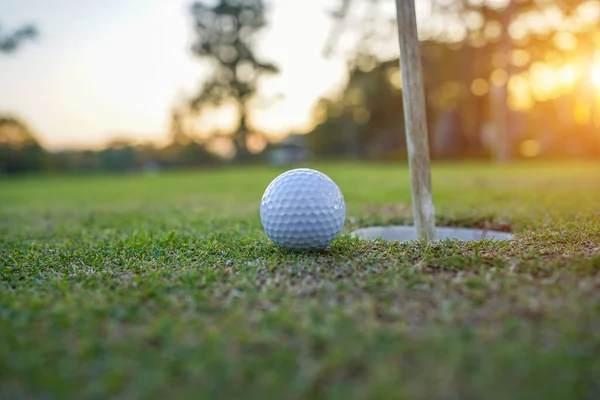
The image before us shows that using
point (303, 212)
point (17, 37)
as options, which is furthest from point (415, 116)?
point (17, 37)

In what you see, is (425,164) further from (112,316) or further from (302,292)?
(112,316)

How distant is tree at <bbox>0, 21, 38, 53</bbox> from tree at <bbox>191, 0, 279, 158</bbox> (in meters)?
15.9

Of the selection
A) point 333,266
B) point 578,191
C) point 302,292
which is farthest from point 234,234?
point 578,191

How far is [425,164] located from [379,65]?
78.9ft

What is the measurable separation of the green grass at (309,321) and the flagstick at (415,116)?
19.8 inches

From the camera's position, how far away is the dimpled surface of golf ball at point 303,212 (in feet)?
9.95

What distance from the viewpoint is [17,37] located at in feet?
52.4

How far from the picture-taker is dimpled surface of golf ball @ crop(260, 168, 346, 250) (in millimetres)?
3031

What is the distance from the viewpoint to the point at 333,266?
2727mm

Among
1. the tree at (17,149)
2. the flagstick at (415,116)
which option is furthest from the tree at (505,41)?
the tree at (17,149)

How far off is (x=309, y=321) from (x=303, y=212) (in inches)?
46.9

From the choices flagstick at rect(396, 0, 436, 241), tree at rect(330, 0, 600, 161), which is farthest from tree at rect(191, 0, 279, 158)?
flagstick at rect(396, 0, 436, 241)

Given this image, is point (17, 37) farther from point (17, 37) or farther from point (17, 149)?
point (17, 149)

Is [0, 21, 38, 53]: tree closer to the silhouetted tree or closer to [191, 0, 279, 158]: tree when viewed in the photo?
the silhouetted tree
